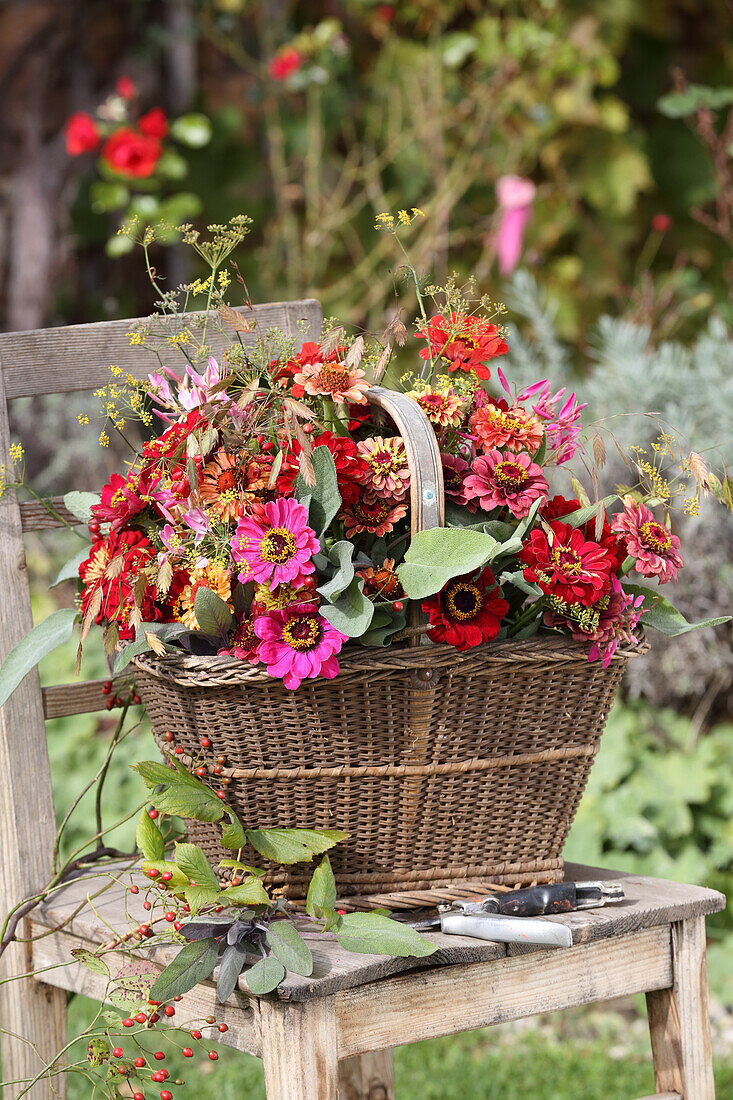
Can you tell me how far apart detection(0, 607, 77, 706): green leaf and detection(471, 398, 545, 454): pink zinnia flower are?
0.40 metres

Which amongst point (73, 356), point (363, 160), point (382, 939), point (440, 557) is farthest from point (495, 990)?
point (363, 160)

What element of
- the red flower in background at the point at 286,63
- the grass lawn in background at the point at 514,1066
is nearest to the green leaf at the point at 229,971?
the grass lawn in background at the point at 514,1066

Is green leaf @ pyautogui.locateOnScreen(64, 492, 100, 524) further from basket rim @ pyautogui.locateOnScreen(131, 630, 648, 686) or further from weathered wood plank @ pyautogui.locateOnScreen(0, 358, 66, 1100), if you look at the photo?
basket rim @ pyautogui.locateOnScreen(131, 630, 648, 686)

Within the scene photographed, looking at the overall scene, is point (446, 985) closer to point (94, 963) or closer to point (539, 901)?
point (539, 901)

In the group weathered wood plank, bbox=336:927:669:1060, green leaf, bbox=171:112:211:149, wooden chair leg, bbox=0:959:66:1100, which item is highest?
green leaf, bbox=171:112:211:149

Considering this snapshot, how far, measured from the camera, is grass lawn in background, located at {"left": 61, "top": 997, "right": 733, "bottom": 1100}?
1.82 meters

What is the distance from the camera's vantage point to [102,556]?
3.28 ft

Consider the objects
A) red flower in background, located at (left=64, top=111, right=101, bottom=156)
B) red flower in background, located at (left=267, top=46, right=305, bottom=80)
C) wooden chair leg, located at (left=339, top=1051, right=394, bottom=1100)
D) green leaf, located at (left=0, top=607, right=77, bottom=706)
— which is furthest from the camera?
red flower in background, located at (left=267, top=46, right=305, bottom=80)

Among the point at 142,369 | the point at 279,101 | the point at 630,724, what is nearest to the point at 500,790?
the point at 142,369

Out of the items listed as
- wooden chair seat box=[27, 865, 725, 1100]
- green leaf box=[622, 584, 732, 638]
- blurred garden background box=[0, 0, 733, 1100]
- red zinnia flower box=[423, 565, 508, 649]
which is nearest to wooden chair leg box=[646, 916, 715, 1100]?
wooden chair seat box=[27, 865, 725, 1100]

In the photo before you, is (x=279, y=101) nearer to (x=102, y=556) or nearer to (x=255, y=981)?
(x=102, y=556)

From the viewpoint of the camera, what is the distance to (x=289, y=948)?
0.84 metres

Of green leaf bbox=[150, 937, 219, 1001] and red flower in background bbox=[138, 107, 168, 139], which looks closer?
green leaf bbox=[150, 937, 219, 1001]

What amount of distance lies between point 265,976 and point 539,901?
283 mm
